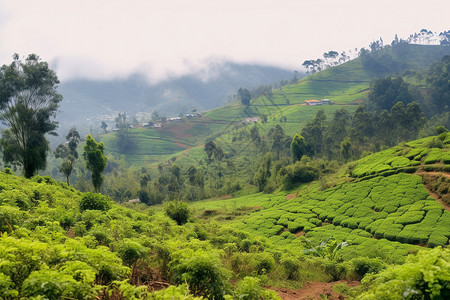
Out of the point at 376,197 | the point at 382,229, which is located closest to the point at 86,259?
the point at 382,229

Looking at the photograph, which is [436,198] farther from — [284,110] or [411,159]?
[284,110]

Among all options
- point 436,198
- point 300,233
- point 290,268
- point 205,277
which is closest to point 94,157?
point 300,233

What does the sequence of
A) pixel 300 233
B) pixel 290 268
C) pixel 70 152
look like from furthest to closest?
pixel 70 152
pixel 300 233
pixel 290 268

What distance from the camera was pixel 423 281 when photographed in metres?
5.62

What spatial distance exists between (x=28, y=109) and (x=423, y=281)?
35407 mm

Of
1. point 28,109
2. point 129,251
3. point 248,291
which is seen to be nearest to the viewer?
point 248,291

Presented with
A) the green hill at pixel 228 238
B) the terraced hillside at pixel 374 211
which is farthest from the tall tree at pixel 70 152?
the terraced hillside at pixel 374 211

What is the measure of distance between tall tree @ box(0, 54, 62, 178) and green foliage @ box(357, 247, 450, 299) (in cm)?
3439

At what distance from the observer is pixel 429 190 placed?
92.6ft

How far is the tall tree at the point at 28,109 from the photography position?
29.8m

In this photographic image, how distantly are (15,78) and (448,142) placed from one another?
4682cm

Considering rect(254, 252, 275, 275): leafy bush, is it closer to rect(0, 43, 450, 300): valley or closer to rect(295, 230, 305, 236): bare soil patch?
rect(0, 43, 450, 300): valley

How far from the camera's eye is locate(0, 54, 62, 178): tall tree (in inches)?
1173

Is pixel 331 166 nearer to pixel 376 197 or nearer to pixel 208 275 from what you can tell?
pixel 376 197
